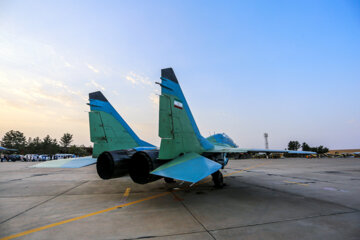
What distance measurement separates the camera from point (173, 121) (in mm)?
5656

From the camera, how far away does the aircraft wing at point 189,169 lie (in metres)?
4.02

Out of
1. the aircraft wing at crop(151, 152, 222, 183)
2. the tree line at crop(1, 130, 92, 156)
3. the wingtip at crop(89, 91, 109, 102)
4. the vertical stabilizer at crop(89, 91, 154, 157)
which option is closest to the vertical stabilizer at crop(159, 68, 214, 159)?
the aircraft wing at crop(151, 152, 222, 183)

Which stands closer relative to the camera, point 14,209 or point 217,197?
point 14,209

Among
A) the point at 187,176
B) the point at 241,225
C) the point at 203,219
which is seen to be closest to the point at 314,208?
the point at 241,225

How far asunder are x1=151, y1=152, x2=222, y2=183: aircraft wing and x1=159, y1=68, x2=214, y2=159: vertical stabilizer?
0.69 meters

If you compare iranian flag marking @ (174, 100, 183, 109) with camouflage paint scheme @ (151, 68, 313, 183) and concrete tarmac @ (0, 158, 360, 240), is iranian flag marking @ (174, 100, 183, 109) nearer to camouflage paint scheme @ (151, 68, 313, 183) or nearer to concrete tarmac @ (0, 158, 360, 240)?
camouflage paint scheme @ (151, 68, 313, 183)

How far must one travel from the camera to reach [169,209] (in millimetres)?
4559

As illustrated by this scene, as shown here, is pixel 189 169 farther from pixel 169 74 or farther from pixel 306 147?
pixel 306 147

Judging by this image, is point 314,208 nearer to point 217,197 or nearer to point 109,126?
point 217,197

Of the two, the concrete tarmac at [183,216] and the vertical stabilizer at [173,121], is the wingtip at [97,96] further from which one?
the concrete tarmac at [183,216]

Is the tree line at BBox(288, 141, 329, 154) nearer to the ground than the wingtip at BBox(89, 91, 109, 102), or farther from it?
Result: nearer to the ground

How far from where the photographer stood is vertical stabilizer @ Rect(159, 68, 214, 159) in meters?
5.52

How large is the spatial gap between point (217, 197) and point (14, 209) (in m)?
5.68

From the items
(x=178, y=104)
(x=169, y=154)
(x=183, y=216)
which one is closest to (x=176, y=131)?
(x=169, y=154)
